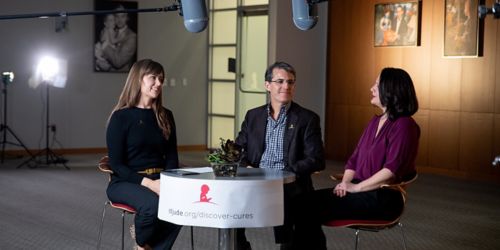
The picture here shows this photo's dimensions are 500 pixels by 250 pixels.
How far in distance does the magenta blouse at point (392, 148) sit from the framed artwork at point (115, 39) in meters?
8.76

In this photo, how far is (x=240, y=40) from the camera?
13.3 metres

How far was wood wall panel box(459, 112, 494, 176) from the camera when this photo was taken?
10.3m

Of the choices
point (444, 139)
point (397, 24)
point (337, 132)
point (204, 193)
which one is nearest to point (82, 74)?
point (337, 132)

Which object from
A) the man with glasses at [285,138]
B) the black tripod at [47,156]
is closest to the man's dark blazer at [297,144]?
the man with glasses at [285,138]

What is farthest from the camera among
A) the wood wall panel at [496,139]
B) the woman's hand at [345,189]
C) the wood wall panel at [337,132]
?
the wood wall panel at [337,132]

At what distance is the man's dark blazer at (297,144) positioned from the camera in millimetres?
5027

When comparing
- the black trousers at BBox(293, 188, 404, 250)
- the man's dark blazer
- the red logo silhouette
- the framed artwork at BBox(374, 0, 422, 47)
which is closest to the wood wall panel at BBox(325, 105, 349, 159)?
the framed artwork at BBox(374, 0, 422, 47)

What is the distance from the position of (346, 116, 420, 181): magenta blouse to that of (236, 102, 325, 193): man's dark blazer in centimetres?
38

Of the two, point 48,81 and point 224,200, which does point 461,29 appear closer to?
point 48,81

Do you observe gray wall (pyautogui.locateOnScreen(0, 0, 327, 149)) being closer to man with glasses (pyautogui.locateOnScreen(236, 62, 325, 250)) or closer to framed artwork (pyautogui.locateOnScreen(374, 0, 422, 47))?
framed artwork (pyautogui.locateOnScreen(374, 0, 422, 47))

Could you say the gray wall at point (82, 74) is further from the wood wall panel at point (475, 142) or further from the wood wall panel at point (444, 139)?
the wood wall panel at point (475, 142)

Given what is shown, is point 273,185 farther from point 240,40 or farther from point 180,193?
point 240,40

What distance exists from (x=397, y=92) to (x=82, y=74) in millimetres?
9193

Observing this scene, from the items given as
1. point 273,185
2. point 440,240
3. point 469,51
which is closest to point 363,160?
point 273,185
